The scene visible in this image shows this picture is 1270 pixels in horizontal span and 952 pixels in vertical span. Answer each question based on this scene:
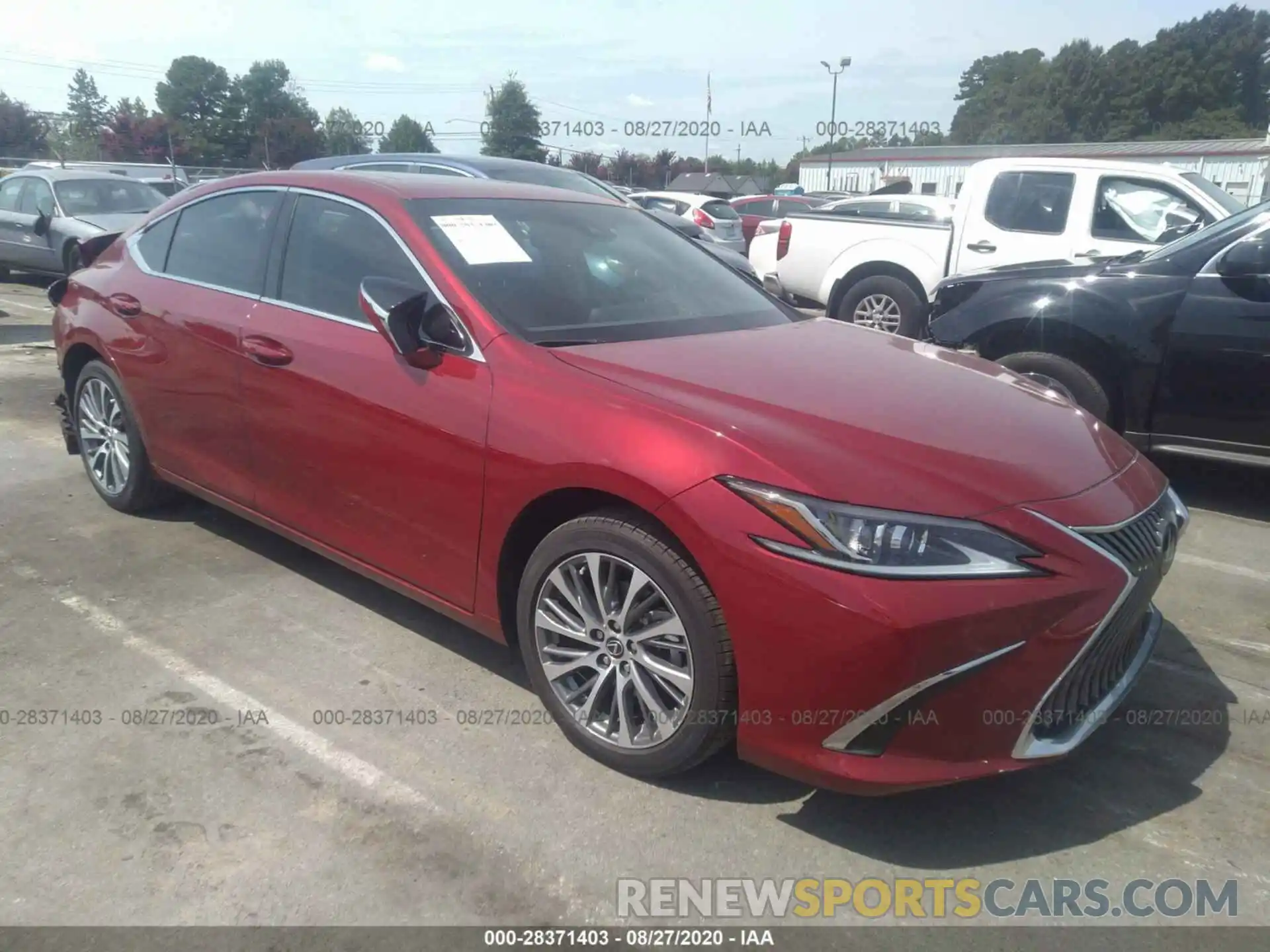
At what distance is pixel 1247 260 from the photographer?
4934mm

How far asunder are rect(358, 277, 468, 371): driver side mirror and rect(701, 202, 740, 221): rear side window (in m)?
16.0

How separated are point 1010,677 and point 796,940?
778 millimetres

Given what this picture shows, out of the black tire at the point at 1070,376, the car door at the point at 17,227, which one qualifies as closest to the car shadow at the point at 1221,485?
the black tire at the point at 1070,376

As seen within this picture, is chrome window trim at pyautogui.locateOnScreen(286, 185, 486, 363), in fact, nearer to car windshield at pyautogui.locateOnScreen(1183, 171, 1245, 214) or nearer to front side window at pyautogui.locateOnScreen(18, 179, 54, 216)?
car windshield at pyautogui.locateOnScreen(1183, 171, 1245, 214)

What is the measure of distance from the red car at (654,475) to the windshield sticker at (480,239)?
0.05ft

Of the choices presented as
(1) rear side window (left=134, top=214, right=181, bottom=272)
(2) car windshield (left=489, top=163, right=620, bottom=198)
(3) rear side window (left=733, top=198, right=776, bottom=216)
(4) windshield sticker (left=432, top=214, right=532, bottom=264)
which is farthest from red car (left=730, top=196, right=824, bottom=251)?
(4) windshield sticker (left=432, top=214, right=532, bottom=264)

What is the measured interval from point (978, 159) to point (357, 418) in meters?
A: 33.6

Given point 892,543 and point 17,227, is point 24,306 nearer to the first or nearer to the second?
point 17,227

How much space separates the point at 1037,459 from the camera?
2725mm

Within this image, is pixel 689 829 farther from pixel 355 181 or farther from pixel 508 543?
pixel 355 181

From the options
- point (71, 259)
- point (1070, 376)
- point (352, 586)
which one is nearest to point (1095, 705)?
point (352, 586)

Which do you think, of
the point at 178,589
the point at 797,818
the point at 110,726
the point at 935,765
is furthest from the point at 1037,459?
the point at 178,589

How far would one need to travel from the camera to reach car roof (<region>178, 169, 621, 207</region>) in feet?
11.9

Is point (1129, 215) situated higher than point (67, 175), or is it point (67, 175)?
point (1129, 215)
